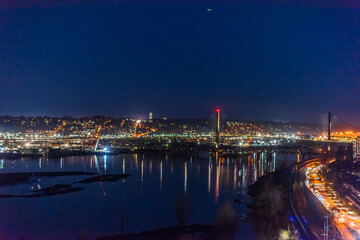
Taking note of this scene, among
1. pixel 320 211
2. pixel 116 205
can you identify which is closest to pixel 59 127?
pixel 116 205

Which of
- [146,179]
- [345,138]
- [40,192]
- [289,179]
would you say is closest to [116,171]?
[146,179]

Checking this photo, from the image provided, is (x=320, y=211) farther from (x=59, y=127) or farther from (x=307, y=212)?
(x=59, y=127)

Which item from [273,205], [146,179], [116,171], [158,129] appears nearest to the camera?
[273,205]

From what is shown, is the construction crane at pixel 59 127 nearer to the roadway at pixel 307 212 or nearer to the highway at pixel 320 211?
the highway at pixel 320 211

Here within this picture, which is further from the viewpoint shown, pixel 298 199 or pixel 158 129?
pixel 158 129

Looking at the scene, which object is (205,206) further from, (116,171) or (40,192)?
(116,171)

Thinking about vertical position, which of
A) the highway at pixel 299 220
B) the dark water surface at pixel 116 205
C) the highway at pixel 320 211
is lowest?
the dark water surface at pixel 116 205

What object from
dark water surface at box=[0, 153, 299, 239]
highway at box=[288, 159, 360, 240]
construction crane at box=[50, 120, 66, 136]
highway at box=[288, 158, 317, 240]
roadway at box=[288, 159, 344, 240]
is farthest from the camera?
construction crane at box=[50, 120, 66, 136]

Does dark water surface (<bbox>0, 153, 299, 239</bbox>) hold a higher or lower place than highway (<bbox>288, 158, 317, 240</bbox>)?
lower

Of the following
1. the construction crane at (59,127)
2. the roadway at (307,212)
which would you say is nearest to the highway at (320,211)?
the roadway at (307,212)

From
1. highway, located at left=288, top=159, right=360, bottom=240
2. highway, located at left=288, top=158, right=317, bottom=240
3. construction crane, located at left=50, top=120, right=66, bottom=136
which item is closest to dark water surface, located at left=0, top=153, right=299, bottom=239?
highway, located at left=288, top=158, right=317, bottom=240

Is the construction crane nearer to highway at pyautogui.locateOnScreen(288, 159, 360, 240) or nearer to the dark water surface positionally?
the dark water surface
